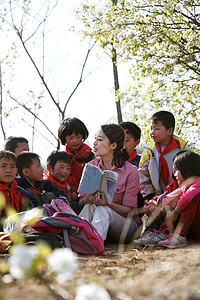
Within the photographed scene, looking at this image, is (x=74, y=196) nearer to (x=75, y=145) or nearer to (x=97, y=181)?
(x=75, y=145)

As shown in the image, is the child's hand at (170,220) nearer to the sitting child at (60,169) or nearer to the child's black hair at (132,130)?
the sitting child at (60,169)

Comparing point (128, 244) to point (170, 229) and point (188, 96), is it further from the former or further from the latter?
point (188, 96)

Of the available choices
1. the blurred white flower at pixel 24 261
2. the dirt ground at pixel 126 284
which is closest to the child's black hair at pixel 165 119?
the dirt ground at pixel 126 284

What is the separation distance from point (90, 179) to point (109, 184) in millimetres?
177

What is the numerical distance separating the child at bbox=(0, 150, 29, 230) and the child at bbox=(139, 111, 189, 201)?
1.42 meters

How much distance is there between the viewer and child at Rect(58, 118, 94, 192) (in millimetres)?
4371

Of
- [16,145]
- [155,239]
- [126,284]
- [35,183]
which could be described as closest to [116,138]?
[35,183]

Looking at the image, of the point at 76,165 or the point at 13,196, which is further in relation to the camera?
the point at 76,165

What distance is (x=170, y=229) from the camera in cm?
336

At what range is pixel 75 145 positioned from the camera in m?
4.41

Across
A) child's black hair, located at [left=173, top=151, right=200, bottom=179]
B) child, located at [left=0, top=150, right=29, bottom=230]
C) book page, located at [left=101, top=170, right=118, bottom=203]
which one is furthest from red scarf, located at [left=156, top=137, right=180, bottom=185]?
child, located at [left=0, top=150, right=29, bottom=230]

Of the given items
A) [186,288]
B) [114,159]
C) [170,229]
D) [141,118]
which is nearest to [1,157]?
[114,159]

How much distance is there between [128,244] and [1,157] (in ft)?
4.83

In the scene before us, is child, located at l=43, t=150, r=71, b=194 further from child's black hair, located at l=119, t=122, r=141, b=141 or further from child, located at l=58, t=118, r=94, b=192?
child's black hair, located at l=119, t=122, r=141, b=141
